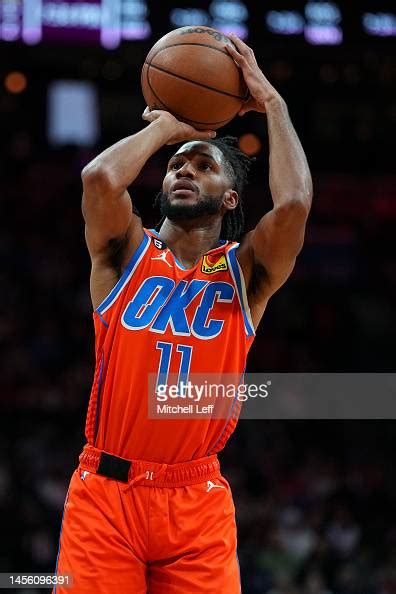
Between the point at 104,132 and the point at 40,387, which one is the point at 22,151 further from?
the point at 40,387

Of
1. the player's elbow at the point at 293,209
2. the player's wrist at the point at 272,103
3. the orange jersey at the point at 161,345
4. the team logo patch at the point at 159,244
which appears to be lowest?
the orange jersey at the point at 161,345

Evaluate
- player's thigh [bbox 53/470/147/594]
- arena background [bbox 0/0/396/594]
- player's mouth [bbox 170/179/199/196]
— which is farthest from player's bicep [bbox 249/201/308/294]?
arena background [bbox 0/0/396/594]

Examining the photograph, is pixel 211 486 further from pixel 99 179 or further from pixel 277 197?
pixel 99 179

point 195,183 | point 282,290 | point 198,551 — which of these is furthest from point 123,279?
point 282,290

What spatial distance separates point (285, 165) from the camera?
4016mm

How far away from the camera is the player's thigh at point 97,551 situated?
3607 millimetres

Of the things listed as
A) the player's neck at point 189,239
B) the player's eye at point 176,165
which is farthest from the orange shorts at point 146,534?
the player's eye at point 176,165

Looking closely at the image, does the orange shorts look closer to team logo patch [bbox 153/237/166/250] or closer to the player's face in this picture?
team logo patch [bbox 153/237/166/250]

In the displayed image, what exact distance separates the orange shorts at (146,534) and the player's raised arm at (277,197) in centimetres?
97

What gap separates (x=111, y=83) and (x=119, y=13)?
3.64m

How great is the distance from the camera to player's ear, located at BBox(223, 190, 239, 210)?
4412 mm

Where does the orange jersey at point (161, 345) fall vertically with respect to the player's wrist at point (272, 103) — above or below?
below

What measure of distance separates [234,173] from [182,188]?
500mm

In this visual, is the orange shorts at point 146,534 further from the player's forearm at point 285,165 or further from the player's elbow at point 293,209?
the player's forearm at point 285,165
